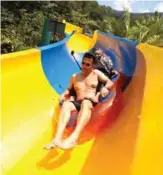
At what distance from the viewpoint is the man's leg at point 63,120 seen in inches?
116

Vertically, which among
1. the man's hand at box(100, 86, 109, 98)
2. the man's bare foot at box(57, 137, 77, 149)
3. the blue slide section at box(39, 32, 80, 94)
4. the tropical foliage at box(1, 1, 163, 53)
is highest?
the man's hand at box(100, 86, 109, 98)

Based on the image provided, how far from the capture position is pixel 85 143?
3258 millimetres

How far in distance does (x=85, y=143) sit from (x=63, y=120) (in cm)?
26

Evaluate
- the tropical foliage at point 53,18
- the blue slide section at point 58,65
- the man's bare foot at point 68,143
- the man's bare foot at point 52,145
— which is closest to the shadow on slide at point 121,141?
the man's bare foot at point 68,143

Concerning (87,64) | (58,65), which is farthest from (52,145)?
(58,65)

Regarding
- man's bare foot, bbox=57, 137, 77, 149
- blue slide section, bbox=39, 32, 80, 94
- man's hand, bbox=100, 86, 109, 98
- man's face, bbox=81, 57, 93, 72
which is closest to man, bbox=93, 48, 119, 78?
man's face, bbox=81, 57, 93, 72

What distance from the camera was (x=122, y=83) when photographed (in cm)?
395

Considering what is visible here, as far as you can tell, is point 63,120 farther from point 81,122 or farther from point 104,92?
point 104,92

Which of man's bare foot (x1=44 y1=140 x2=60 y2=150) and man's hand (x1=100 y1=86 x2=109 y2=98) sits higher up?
man's hand (x1=100 y1=86 x2=109 y2=98)

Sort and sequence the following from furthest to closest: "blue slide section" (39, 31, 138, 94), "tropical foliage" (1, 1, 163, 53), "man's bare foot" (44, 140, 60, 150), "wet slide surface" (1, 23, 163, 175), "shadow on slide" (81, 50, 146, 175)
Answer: "tropical foliage" (1, 1, 163, 53)
"blue slide section" (39, 31, 138, 94)
"man's bare foot" (44, 140, 60, 150)
"shadow on slide" (81, 50, 146, 175)
"wet slide surface" (1, 23, 163, 175)

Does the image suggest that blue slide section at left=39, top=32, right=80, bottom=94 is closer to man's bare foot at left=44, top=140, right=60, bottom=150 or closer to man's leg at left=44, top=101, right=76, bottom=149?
man's leg at left=44, top=101, right=76, bottom=149

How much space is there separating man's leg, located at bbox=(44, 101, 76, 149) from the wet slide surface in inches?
6.8

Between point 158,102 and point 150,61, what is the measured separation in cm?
63

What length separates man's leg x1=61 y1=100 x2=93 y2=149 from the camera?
118 inches
